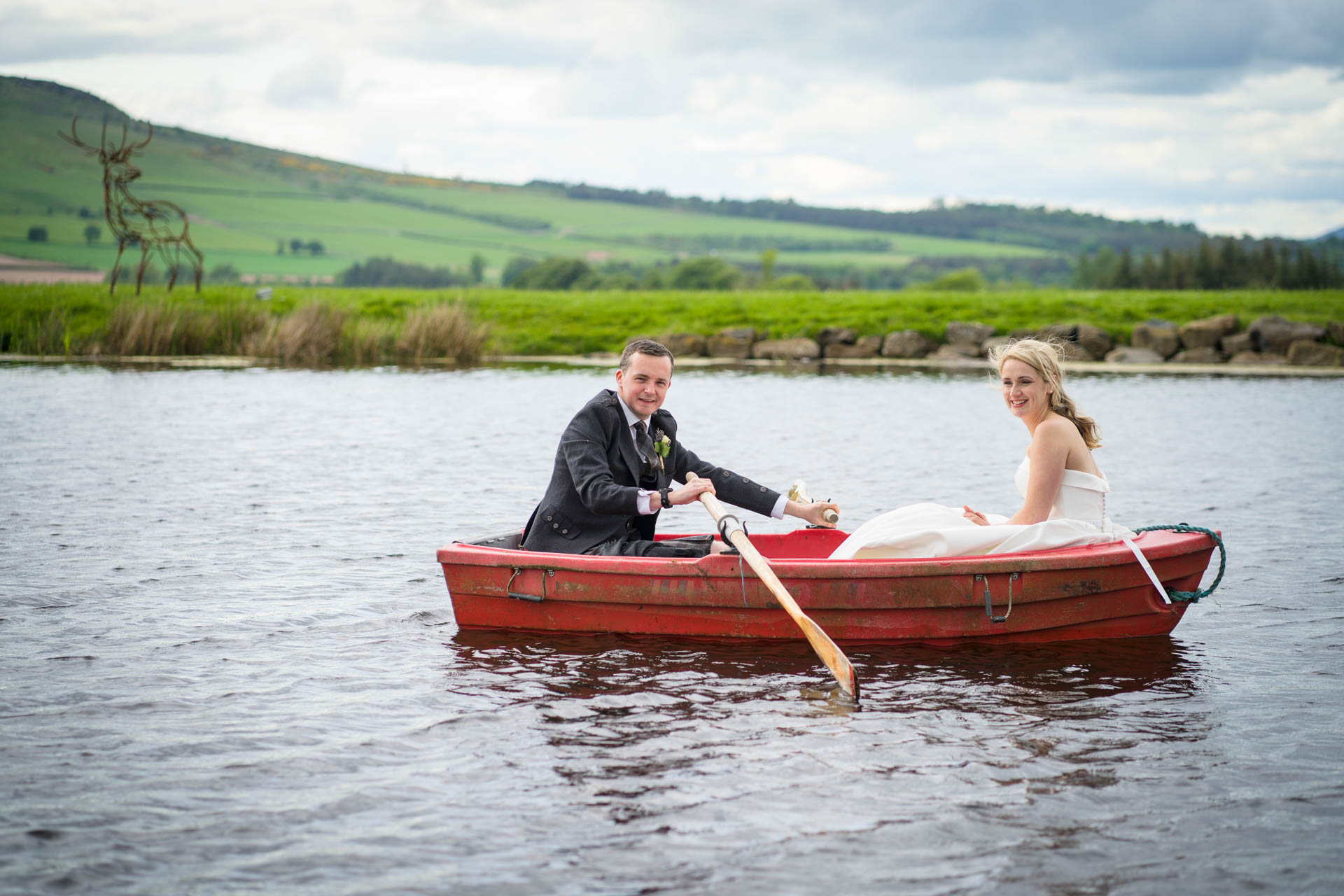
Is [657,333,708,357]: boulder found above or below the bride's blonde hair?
above

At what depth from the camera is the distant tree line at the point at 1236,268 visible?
37.2 metres

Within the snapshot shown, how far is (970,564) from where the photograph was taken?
5996mm

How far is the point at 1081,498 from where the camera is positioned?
6422 mm

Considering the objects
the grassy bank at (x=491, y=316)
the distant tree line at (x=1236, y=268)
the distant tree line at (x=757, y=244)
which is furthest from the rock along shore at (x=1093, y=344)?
the distant tree line at (x=757, y=244)

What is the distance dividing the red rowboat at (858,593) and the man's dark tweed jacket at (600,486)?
25cm

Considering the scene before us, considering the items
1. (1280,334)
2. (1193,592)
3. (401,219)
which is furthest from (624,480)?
(401,219)

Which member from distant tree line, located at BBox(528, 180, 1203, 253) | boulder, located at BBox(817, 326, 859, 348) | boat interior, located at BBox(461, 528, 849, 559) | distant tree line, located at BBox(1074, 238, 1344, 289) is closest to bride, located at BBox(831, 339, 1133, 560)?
boat interior, located at BBox(461, 528, 849, 559)

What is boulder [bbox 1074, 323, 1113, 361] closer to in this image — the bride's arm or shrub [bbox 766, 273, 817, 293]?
the bride's arm

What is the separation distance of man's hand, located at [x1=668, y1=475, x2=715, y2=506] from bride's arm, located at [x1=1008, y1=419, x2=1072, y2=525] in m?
1.58

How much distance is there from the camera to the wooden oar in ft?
17.7

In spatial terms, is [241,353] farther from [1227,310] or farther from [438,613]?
[1227,310]

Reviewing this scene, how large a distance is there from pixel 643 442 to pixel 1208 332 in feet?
78.1

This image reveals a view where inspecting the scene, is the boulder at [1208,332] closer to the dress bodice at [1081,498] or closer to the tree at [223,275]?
the dress bodice at [1081,498]

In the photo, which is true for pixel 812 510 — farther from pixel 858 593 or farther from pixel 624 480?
pixel 624 480
